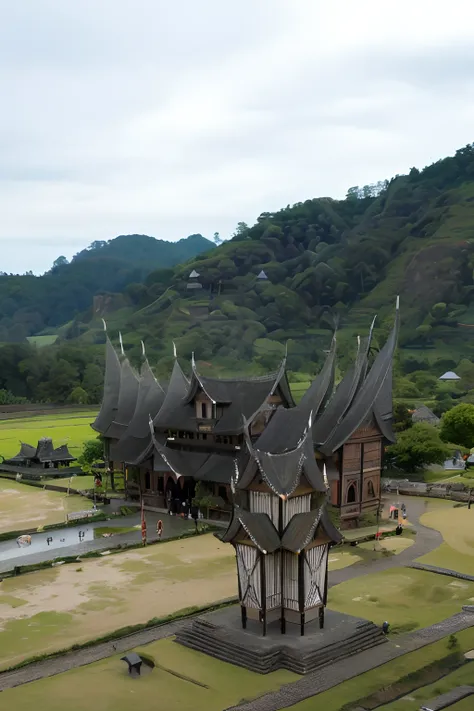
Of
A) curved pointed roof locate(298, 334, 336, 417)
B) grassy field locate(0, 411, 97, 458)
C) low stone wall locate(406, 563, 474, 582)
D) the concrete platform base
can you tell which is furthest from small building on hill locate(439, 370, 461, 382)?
the concrete platform base

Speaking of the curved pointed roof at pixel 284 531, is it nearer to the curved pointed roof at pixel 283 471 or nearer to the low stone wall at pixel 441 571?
the curved pointed roof at pixel 283 471

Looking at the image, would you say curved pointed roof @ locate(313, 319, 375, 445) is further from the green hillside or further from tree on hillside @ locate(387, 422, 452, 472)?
the green hillside

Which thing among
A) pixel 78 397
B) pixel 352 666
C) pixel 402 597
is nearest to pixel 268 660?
pixel 352 666

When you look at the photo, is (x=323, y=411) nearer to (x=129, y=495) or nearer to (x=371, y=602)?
(x=129, y=495)

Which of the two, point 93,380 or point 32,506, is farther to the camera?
point 93,380

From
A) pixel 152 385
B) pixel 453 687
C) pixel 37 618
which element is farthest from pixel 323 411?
pixel 453 687

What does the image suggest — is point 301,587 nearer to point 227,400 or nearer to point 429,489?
point 227,400

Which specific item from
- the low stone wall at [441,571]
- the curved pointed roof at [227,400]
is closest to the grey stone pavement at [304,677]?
the low stone wall at [441,571]
